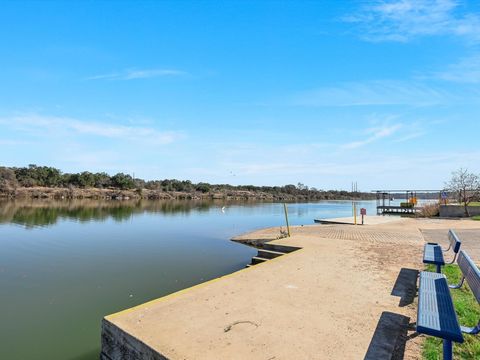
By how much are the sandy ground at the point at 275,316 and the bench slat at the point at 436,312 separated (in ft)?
1.91

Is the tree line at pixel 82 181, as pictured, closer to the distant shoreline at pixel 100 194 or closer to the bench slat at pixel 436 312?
the distant shoreline at pixel 100 194

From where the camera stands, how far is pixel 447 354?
9.71 ft

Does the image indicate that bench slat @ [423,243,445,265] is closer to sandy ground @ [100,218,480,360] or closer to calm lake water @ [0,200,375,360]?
sandy ground @ [100,218,480,360]

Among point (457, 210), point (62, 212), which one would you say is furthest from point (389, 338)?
point (62, 212)

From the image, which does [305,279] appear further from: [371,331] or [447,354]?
[447,354]

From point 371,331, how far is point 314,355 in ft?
3.52

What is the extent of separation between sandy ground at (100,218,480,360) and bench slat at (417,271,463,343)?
582 millimetres

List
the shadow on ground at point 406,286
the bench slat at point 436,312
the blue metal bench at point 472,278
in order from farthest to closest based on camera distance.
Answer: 1. the shadow on ground at point 406,286
2. the blue metal bench at point 472,278
3. the bench slat at point 436,312

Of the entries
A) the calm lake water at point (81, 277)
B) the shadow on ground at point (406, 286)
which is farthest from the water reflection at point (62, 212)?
the shadow on ground at point (406, 286)

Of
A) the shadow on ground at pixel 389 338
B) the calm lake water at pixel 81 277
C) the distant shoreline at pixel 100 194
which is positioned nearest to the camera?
the shadow on ground at pixel 389 338

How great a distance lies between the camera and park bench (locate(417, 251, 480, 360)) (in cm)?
289

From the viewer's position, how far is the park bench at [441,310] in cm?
289

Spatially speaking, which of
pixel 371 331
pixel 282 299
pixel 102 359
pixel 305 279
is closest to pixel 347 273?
pixel 305 279

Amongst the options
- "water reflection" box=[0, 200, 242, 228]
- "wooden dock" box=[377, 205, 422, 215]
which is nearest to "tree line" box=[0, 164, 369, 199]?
"water reflection" box=[0, 200, 242, 228]
